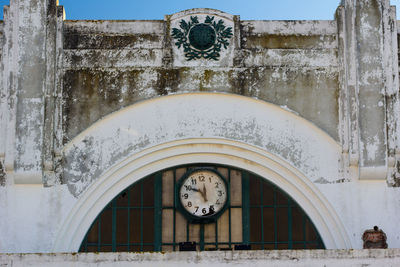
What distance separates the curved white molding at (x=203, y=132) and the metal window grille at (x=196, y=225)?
825 mm

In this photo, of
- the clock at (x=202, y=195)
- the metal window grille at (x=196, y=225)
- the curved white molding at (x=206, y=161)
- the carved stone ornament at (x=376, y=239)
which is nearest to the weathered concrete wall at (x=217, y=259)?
the carved stone ornament at (x=376, y=239)

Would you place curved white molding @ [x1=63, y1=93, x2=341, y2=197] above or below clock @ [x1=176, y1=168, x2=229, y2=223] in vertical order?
above

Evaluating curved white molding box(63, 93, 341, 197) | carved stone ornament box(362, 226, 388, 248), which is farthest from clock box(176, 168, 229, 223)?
carved stone ornament box(362, 226, 388, 248)

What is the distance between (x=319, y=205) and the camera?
18.4 meters

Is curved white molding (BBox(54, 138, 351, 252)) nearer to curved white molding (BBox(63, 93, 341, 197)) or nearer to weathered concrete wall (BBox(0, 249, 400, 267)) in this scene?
curved white molding (BBox(63, 93, 341, 197))

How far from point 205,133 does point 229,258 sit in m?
3.72

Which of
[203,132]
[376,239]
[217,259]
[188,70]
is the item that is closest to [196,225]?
[203,132]

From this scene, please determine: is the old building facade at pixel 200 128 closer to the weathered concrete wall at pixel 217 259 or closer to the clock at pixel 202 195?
the clock at pixel 202 195

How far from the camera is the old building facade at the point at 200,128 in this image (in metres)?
18.2

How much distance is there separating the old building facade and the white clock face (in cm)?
4

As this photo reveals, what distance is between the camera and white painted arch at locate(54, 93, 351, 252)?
18312 millimetres

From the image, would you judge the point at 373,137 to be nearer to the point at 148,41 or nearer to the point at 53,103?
the point at 148,41

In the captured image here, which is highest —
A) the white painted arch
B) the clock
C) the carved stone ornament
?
the white painted arch

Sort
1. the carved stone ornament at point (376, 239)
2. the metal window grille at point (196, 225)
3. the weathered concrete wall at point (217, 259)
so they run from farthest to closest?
the metal window grille at point (196, 225)
the carved stone ornament at point (376, 239)
the weathered concrete wall at point (217, 259)
